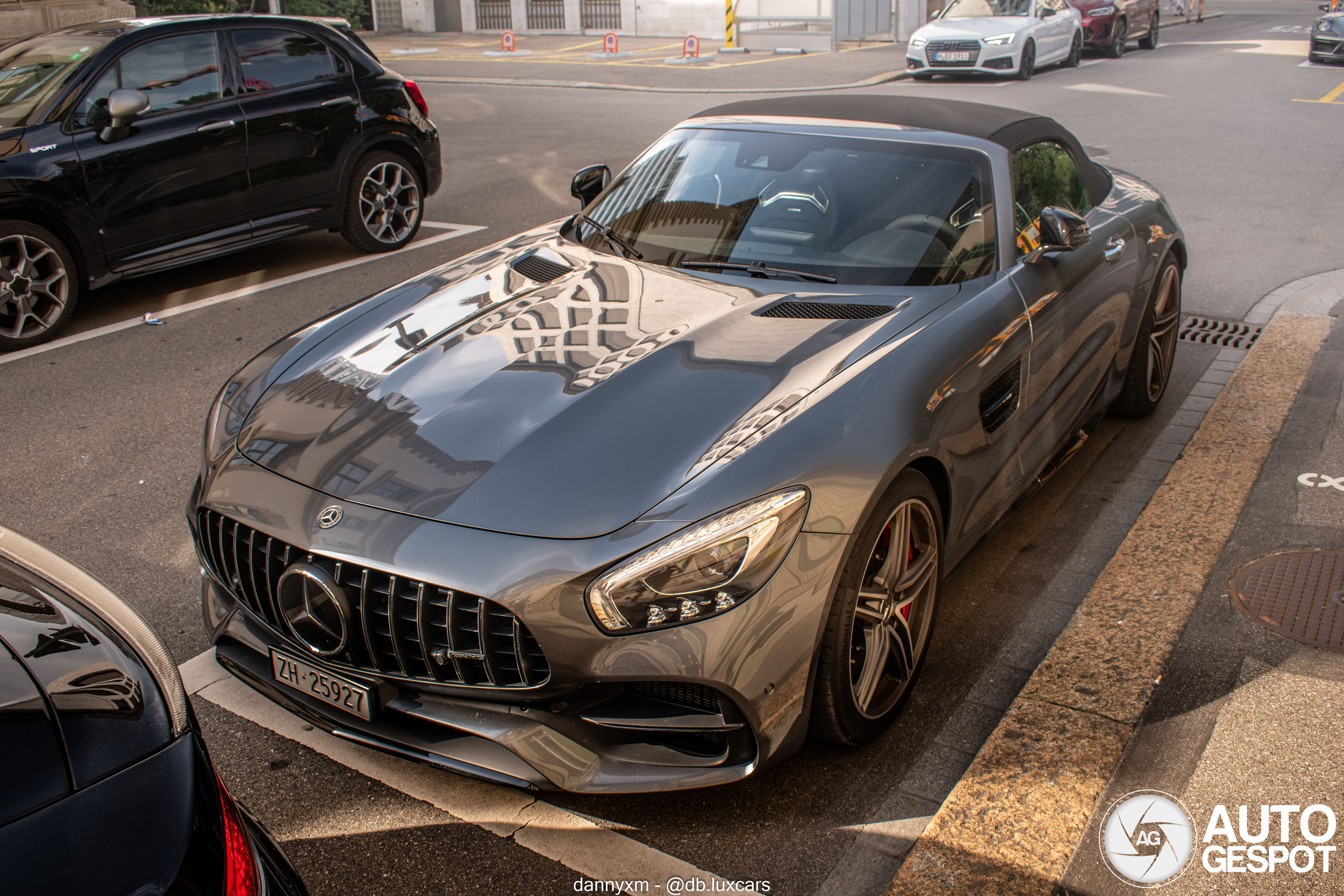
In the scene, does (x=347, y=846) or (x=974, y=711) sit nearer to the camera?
(x=347, y=846)

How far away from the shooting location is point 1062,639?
11.7ft

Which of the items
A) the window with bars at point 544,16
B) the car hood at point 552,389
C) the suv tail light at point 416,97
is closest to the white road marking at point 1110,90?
the suv tail light at point 416,97

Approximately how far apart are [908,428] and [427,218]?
7.33 meters

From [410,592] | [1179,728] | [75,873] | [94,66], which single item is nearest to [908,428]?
[1179,728]

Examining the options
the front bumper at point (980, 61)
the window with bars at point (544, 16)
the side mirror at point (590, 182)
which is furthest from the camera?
the window with bars at point (544, 16)

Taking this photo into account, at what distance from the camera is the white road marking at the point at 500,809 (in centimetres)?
265

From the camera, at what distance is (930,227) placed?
3.85 metres

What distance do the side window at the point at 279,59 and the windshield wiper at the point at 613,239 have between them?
4346 mm

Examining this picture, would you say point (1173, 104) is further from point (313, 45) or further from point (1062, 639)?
point (1062, 639)

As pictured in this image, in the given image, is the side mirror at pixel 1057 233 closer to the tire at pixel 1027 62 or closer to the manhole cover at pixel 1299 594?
the manhole cover at pixel 1299 594

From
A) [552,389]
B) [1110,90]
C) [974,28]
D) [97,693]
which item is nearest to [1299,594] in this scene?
[552,389]

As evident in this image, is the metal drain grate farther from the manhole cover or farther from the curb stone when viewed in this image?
the manhole cover

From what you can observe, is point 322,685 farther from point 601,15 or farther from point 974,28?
point 601,15

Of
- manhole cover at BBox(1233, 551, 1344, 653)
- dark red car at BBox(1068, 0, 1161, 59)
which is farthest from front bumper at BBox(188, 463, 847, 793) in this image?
dark red car at BBox(1068, 0, 1161, 59)
